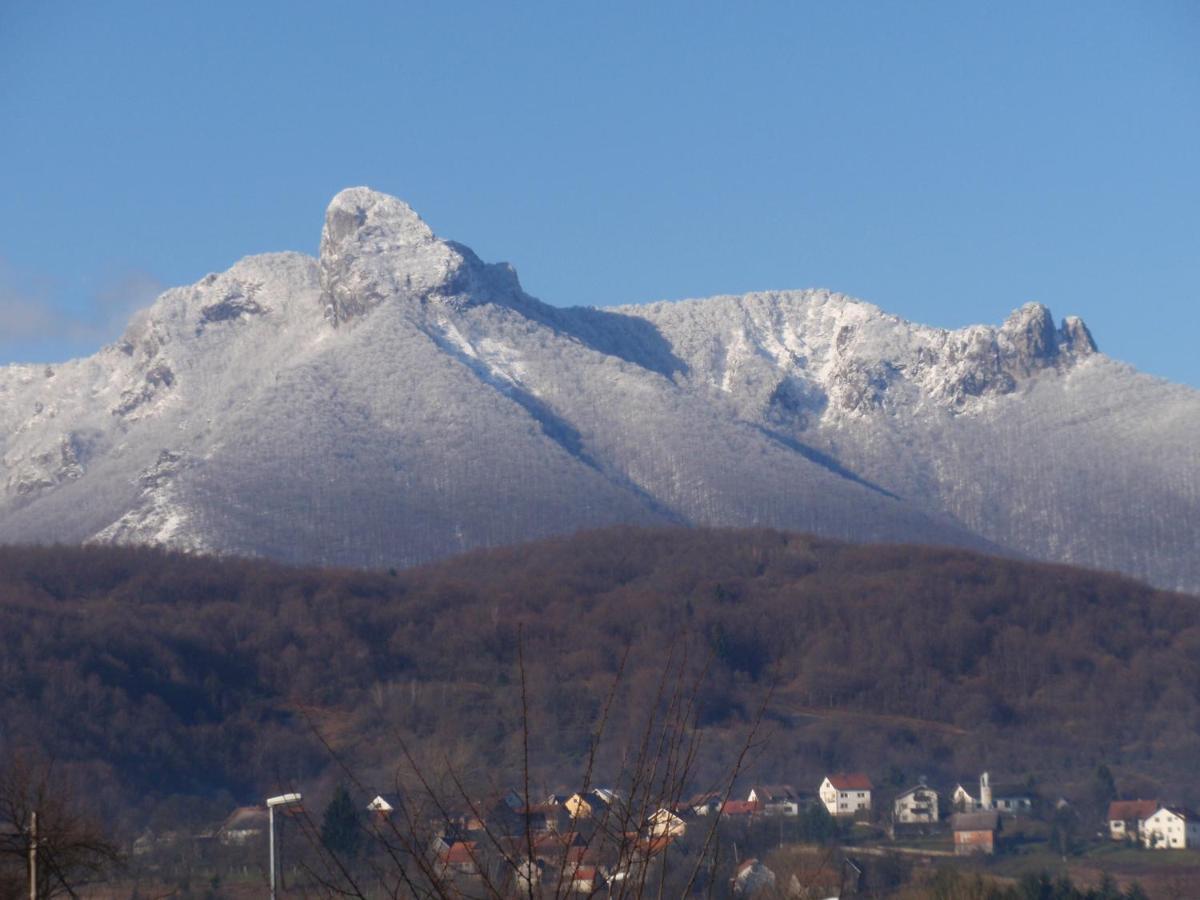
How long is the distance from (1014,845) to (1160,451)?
106 metres

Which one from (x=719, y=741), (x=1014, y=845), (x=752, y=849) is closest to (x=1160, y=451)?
(x=719, y=741)

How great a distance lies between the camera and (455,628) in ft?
286

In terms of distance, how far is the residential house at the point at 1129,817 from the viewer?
53.2 metres

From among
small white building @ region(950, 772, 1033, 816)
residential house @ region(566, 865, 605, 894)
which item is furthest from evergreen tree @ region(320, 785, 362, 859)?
small white building @ region(950, 772, 1033, 816)

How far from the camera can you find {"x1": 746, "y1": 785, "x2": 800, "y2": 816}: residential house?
5109 centimetres

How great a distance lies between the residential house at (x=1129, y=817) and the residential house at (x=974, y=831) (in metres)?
3.39

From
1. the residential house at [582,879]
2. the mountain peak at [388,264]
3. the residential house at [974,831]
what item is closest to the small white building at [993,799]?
the residential house at [974,831]

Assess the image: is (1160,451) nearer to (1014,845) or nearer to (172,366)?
(172,366)

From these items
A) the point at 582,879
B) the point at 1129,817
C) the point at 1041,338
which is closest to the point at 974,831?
the point at 1129,817

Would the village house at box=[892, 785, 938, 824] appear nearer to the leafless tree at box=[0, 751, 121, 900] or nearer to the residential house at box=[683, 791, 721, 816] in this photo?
the residential house at box=[683, 791, 721, 816]

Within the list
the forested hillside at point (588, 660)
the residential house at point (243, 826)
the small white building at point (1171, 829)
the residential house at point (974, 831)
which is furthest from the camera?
the forested hillside at point (588, 660)

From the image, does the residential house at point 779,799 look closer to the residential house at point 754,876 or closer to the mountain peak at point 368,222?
the residential house at point 754,876

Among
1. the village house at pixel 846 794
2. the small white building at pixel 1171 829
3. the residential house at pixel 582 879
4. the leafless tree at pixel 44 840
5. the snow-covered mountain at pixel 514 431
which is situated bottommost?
the small white building at pixel 1171 829

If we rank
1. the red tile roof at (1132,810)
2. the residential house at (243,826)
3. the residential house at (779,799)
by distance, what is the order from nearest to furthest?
the residential house at (243,826)
the residential house at (779,799)
the red tile roof at (1132,810)
